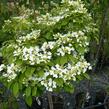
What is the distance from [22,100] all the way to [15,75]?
142 centimetres

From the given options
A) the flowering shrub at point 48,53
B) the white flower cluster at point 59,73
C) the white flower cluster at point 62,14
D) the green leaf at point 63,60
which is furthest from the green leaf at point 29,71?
the white flower cluster at point 62,14

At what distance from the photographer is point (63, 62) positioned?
2.92m

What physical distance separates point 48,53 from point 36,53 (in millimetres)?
96

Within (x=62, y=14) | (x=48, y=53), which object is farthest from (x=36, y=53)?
(x=62, y=14)

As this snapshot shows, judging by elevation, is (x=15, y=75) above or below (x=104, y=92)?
above

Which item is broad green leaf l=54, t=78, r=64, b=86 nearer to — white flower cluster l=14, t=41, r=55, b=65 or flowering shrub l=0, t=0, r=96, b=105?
flowering shrub l=0, t=0, r=96, b=105

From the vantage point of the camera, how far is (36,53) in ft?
9.52

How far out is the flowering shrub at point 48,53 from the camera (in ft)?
9.54

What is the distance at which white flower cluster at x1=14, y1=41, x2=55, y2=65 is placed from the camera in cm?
285

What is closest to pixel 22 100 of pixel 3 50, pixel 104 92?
pixel 104 92

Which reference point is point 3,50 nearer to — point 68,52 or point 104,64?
point 68,52

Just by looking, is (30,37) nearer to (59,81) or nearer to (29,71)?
(29,71)

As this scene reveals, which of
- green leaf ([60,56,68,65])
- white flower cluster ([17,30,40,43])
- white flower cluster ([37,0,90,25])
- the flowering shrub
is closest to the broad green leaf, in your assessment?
the flowering shrub

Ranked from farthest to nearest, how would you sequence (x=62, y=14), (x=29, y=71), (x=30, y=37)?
(x=62, y=14)
(x=30, y=37)
(x=29, y=71)
